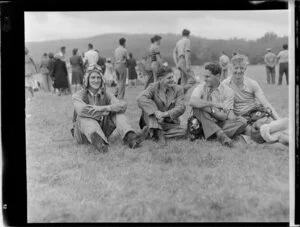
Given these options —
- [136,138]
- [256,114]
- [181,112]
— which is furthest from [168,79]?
[256,114]

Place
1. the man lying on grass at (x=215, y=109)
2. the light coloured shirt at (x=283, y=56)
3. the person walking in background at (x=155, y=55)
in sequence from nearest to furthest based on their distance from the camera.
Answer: the light coloured shirt at (x=283, y=56) → the person walking in background at (x=155, y=55) → the man lying on grass at (x=215, y=109)

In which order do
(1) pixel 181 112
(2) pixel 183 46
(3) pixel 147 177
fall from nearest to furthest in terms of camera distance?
(3) pixel 147 177, (2) pixel 183 46, (1) pixel 181 112

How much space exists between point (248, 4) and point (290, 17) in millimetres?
544

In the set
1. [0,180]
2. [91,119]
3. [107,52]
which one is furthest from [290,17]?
[0,180]

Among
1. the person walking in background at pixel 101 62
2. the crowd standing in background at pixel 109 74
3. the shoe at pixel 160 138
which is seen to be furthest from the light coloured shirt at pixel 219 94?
the person walking in background at pixel 101 62

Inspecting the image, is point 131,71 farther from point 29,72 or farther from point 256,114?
point 256,114

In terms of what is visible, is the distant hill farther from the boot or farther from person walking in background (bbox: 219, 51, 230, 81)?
the boot

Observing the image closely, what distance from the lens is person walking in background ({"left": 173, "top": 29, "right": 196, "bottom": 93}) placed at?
527 cm

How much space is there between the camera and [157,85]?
5.38m

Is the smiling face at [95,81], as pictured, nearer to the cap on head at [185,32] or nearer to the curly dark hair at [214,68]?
the cap on head at [185,32]

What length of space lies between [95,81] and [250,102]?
80.4 inches

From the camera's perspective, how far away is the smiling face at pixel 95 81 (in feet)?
17.4

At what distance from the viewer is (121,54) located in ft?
17.5

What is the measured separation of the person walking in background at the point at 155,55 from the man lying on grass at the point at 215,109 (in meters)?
0.58
